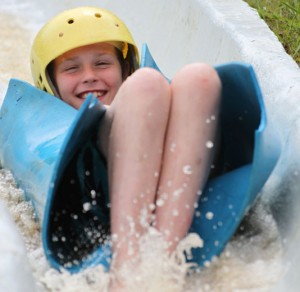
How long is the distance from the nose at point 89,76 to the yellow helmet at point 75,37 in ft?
0.29

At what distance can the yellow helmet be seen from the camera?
110 inches

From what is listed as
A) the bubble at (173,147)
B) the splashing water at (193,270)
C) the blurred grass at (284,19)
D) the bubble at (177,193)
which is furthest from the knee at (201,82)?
the blurred grass at (284,19)

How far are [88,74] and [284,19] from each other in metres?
1.38

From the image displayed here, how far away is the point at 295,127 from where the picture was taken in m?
2.40

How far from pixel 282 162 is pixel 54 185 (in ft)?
2.25

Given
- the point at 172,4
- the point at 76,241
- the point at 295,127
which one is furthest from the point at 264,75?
the point at 172,4

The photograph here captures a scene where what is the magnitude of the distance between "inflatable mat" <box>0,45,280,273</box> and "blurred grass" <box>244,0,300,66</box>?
1.28 metres

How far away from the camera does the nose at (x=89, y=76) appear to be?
2.75m

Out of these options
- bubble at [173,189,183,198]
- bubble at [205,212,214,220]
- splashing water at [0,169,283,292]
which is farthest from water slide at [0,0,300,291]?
bubble at [173,189,183,198]

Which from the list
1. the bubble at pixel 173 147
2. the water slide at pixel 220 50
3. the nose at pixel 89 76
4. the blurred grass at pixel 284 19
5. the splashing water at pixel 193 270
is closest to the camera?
the splashing water at pixel 193 270

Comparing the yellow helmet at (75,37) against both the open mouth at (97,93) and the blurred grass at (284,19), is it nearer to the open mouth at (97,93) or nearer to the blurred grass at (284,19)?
the open mouth at (97,93)

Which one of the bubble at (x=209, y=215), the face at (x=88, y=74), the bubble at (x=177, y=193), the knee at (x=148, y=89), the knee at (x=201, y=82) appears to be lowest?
the face at (x=88, y=74)

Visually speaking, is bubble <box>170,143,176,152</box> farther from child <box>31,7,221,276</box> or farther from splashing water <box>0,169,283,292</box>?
splashing water <box>0,169,283,292</box>

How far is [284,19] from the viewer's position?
3820 mm
